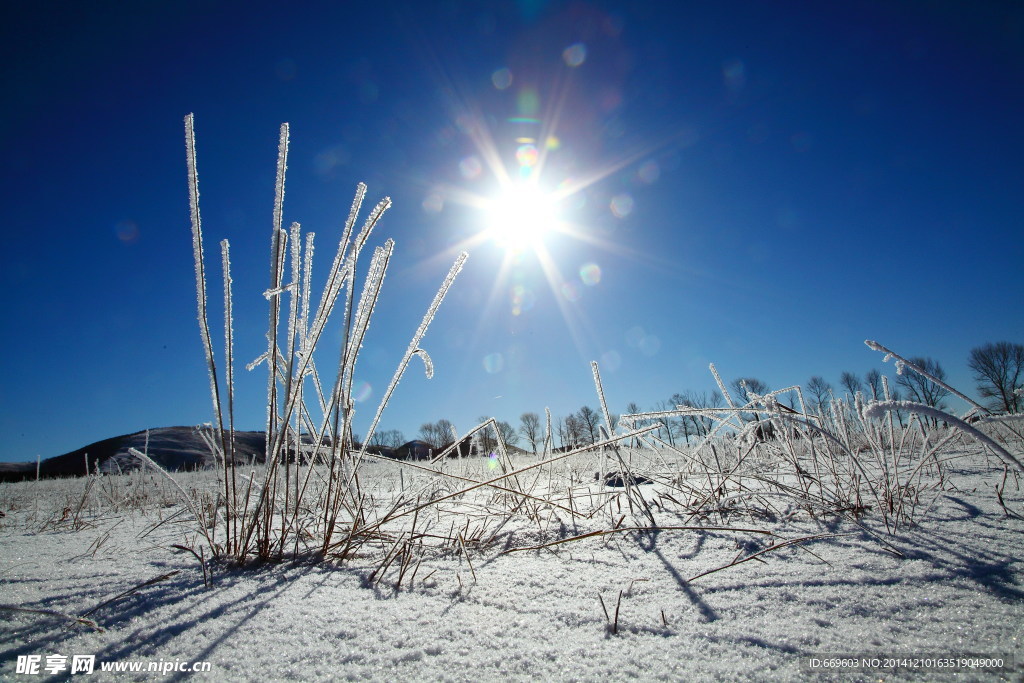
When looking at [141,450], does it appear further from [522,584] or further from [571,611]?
[571,611]

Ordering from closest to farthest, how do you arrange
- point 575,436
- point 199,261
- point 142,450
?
1. point 199,261
2. point 575,436
3. point 142,450

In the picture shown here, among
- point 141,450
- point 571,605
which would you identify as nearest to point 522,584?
point 571,605

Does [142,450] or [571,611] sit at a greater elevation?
[142,450]

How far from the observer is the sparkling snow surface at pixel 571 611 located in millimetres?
527

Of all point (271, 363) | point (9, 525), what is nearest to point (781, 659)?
point (271, 363)

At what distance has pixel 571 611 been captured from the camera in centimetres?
67

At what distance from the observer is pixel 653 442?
5.52 feet

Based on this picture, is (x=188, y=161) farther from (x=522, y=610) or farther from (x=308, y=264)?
(x=522, y=610)

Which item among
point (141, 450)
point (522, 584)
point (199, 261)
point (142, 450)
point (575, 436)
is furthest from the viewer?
point (141, 450)

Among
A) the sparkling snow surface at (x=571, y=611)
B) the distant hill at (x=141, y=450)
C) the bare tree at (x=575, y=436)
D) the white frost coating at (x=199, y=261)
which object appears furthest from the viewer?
the distant hill at (x=141, y=450)

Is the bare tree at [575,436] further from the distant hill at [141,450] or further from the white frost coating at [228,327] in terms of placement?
the distant hill at [141,450]

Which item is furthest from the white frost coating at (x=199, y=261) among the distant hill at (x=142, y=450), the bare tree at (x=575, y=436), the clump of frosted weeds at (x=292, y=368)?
the distant hill at (x=142, y=450)

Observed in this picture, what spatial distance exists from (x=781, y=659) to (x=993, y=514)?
3.09 ft

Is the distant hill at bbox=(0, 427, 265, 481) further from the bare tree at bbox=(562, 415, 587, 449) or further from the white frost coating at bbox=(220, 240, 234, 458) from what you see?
the white frost coating at bbox=(220, 240, 234, 458)
